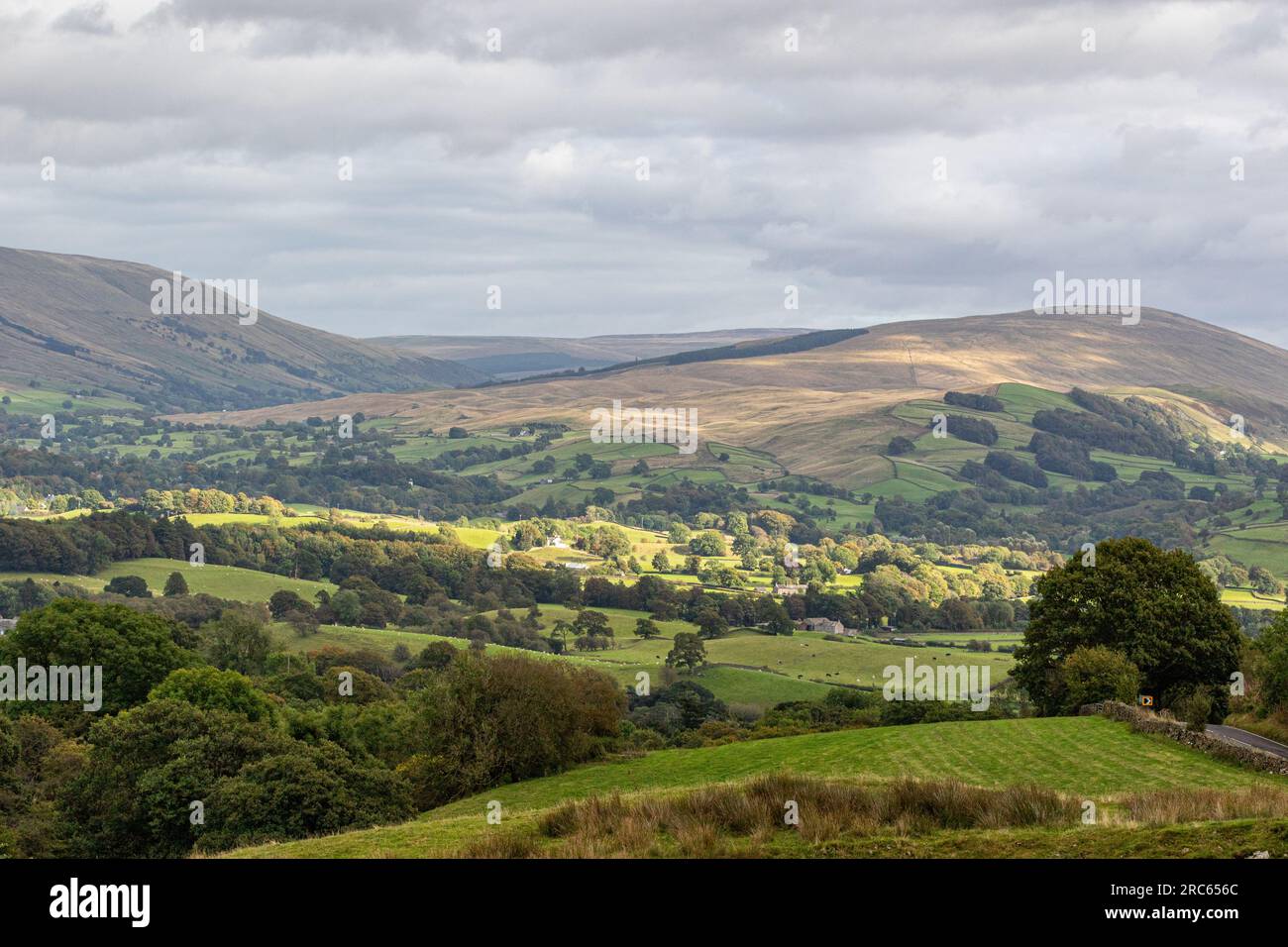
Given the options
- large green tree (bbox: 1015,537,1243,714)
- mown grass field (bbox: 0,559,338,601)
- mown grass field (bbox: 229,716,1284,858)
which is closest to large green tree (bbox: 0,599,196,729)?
mown grass field (bbox: 229,716,1284,858)

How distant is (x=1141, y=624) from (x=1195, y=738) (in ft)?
69.0

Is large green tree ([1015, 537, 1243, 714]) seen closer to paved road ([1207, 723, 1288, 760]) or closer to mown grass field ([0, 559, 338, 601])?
paved road ([1207, 723, 1288, 760])

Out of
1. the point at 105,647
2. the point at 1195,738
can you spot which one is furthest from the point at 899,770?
the point at 105,647

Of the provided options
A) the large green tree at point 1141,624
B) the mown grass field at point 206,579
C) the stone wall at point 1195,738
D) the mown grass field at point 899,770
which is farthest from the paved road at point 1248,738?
the mown grass field at point 206,579

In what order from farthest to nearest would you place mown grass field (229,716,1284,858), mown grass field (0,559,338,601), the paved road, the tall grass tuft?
mown grass field (0,559,338,601) < the paved road < mown grass field (229,716,1284,858) < the tall grass tuft

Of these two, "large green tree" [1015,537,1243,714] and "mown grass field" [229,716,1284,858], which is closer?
"mown grass field" [229,716,1284,858]

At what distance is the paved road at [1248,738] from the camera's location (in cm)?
4079

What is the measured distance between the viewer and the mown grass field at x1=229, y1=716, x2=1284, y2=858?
20594 mm

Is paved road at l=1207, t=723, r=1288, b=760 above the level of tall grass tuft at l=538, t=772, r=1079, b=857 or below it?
below

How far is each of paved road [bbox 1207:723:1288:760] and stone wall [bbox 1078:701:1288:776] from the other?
3.05 metres

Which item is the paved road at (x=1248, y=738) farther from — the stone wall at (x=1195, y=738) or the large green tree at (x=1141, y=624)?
the large green tree at (x=1141, y=624)

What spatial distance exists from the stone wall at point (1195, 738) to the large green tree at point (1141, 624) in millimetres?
9438

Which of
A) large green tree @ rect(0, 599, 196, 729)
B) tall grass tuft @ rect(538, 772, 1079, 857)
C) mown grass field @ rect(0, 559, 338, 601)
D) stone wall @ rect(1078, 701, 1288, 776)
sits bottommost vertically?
mown grass field @ rect(0, 559, 338, 601)
